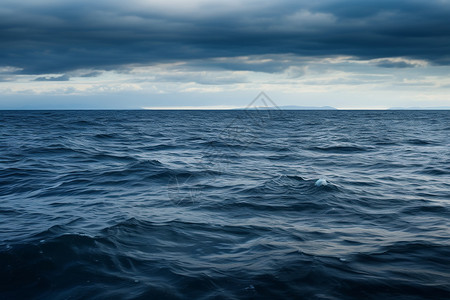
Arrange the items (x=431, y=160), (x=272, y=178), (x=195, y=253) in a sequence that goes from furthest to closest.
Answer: (x=431, y=160)
(x=272, y=178)
(x=195, y=253)

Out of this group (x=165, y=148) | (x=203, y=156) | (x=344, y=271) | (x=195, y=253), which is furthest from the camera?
(x=165, y=148)

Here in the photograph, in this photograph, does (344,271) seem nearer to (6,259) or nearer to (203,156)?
(6,259)

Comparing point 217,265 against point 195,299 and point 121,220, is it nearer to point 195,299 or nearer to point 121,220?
point 195,299

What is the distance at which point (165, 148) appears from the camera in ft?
98.4

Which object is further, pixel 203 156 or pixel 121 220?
pixel 203 156

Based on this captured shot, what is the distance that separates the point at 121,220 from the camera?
1045 centimetres

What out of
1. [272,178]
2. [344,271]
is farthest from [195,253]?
[272,178]

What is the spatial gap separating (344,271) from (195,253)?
3298mm

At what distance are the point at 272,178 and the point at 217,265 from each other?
9.61 meters

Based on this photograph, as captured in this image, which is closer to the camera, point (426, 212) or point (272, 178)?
point (426, 212)

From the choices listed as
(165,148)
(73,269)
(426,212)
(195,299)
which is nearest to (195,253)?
(195,299)

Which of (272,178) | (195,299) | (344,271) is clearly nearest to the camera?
(195,299)

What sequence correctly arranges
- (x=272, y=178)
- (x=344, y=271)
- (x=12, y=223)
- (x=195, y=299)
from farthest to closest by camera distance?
(x=272, y=178) < (x=12, y=223) < (x=344, y=271) < (x=195, y=299)

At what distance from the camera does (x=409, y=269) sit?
7.43m
